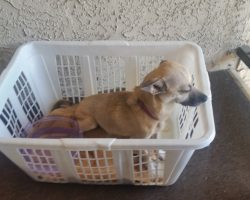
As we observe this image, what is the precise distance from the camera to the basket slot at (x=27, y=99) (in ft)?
3.48

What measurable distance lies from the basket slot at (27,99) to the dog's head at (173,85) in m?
0.46

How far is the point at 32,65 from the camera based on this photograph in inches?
44.2

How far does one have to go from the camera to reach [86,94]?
1.24m

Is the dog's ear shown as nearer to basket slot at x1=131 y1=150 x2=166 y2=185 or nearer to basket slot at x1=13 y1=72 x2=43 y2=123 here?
basket slot at x1=131 y1=150 x2=166 y2=185

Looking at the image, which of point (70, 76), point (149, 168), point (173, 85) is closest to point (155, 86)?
point (173, 85)

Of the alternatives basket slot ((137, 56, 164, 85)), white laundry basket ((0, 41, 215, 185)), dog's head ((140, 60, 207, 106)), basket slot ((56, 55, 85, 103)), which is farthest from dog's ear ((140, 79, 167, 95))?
basket slot ((56, 55, 85, 103))

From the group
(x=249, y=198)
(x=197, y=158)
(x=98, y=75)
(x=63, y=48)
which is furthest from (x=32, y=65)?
(x=249, y=198)

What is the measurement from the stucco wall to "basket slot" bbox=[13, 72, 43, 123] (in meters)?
0.17

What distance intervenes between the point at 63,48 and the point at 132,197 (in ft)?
1.88

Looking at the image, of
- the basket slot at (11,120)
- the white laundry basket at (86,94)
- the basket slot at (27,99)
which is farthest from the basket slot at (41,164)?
the basket slot at (27,99)

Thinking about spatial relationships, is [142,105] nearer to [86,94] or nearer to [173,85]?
[173,85]

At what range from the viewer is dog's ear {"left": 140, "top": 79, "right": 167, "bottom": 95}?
824 millimetres

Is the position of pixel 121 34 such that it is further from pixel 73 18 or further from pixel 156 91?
pixel 156 91

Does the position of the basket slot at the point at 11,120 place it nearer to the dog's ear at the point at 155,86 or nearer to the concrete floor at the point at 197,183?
the concrete floor at the point at 197,183
